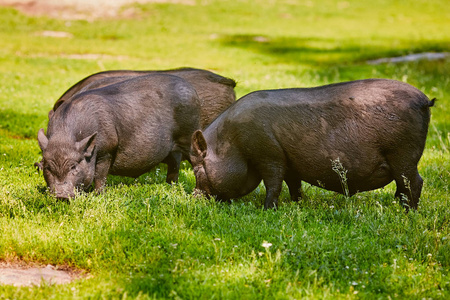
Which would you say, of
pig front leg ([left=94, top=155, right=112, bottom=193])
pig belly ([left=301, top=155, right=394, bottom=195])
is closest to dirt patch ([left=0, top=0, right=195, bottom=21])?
pig front leg ([left=94, top=155, right=112, bottom=193])

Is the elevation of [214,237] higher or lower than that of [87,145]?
lower

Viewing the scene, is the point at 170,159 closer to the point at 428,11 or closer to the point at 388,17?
the point at 388,17

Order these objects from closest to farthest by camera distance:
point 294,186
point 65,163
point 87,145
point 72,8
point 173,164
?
point 65,163 < point 87,145 < point 294,186 < point 173,164 < point 72,8

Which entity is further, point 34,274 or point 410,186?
point 410,186

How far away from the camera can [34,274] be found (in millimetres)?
5219

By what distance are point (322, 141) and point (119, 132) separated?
8.61 ft

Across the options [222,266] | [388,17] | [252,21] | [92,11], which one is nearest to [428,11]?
[388,17]

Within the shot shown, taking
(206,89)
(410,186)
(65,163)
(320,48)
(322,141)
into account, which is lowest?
(320,48)

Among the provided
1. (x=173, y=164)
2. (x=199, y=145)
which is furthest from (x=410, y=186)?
(x=173, y=164)

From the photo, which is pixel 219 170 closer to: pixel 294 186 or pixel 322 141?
pixel 294 186

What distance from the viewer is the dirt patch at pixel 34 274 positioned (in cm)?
500

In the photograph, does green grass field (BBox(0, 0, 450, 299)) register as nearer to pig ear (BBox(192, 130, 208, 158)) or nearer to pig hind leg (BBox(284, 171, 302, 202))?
pig hind leg (BBox(284, 171, 302, 202))

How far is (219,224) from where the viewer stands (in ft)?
20.6

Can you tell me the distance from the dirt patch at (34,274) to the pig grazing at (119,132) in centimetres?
128
